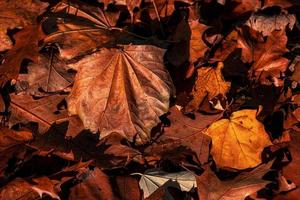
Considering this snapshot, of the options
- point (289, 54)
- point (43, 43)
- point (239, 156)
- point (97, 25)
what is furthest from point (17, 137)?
point (289, 54)

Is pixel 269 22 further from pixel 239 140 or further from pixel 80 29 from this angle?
pixel 80 29

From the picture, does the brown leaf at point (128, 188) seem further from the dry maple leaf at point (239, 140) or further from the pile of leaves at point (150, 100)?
the dry maple leaf at point (239, 140)

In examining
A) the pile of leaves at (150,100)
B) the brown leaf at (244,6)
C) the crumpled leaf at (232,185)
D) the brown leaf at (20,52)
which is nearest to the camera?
the crumpled leaf at (232,185)

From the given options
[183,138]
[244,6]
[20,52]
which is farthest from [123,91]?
[244,6]

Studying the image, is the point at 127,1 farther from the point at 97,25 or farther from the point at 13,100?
the point at 13,100

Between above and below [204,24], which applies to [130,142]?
below

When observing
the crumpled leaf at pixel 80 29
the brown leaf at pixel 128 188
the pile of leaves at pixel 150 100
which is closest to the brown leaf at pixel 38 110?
the pile of leaves at pixel 150 100

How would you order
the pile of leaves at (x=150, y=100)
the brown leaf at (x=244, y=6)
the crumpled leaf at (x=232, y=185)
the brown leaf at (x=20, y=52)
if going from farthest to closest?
the brown leaf at (x=244, y=6), the brown leaf at (x=20, y=52), the pile of leaves at (x=150, y=100), the crumpled leaf at (x=232, y=185)
